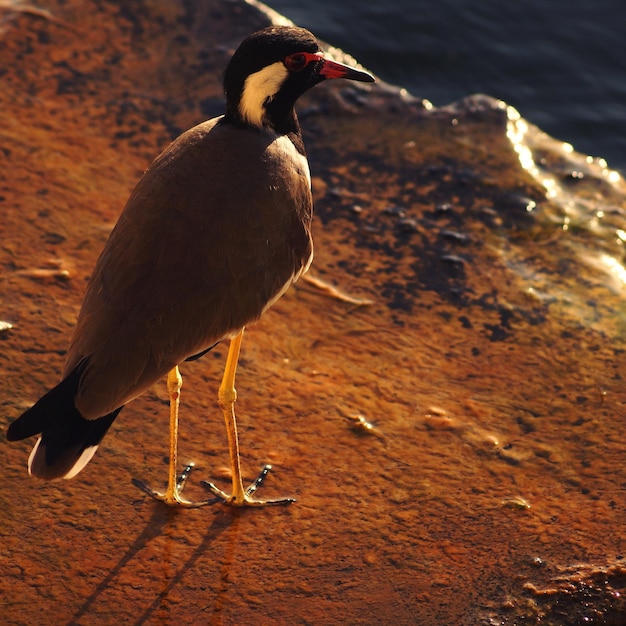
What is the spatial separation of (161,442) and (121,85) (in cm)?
333

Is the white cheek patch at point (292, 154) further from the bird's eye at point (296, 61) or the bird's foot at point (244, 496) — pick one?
the bird's foot at point (244, 496)

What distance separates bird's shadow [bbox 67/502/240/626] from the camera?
3.65 meters

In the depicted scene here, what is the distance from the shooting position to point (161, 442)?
4371 millimetres

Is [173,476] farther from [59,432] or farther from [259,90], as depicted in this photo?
[259,90]

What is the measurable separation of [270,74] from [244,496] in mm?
1864

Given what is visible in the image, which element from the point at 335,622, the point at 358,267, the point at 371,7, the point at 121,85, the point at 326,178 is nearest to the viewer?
the point at 335,622

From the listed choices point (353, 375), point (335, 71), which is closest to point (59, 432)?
point (353, 375)

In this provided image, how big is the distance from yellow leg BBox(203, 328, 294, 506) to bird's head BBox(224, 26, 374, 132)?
3.37 feet

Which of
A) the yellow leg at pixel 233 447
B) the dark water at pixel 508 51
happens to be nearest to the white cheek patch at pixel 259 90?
the yellow leg at pixel 233 447

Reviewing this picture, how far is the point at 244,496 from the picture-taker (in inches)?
164

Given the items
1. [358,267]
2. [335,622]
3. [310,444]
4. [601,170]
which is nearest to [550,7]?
[601,170]

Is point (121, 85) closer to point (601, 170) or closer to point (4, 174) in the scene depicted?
point (4, 174)

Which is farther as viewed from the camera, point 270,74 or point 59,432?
point 270,74

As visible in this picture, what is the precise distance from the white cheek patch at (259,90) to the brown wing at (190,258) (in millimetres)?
83
